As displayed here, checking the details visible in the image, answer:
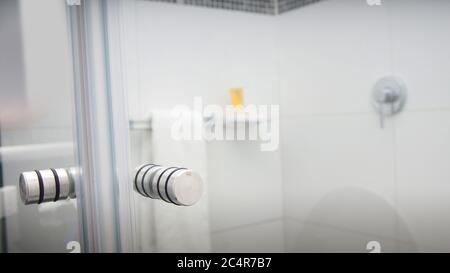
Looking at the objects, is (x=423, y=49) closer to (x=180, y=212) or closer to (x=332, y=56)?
(x=332, y=56)

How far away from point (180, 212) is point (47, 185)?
427 mm

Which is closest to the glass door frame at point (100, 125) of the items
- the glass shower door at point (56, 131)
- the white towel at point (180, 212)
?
the glass shower door at point (56, 131)

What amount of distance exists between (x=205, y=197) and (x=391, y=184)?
1.34 ft

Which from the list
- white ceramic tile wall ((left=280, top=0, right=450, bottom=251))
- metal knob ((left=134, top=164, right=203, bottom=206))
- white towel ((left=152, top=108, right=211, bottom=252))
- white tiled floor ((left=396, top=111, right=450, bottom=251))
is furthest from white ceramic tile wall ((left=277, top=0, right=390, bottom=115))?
metal knob ((left=134, top=164, right=203, bottom=206))

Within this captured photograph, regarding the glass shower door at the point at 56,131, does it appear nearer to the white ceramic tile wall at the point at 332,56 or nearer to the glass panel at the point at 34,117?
the glass panel at the point at 34,117

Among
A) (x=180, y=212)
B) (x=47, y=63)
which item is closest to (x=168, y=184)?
(x=47, y=63)

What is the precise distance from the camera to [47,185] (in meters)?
0.46

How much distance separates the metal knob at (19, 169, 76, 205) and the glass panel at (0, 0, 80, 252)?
0.02 meters

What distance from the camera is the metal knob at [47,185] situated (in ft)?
1.52

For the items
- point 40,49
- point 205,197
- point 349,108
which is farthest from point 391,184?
point 40,49

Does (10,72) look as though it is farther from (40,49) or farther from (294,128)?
(294,128)

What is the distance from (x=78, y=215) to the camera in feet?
1.65

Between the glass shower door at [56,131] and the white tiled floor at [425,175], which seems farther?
the white tiled floor at [425,175]

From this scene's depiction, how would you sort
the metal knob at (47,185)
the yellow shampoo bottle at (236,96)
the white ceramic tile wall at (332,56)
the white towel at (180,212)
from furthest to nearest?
the yellow shampoo bottle at (236,96)
the white ceramic tile wall at (332,56)
the white towel at (180,212)
the metal knob at (47,185)
